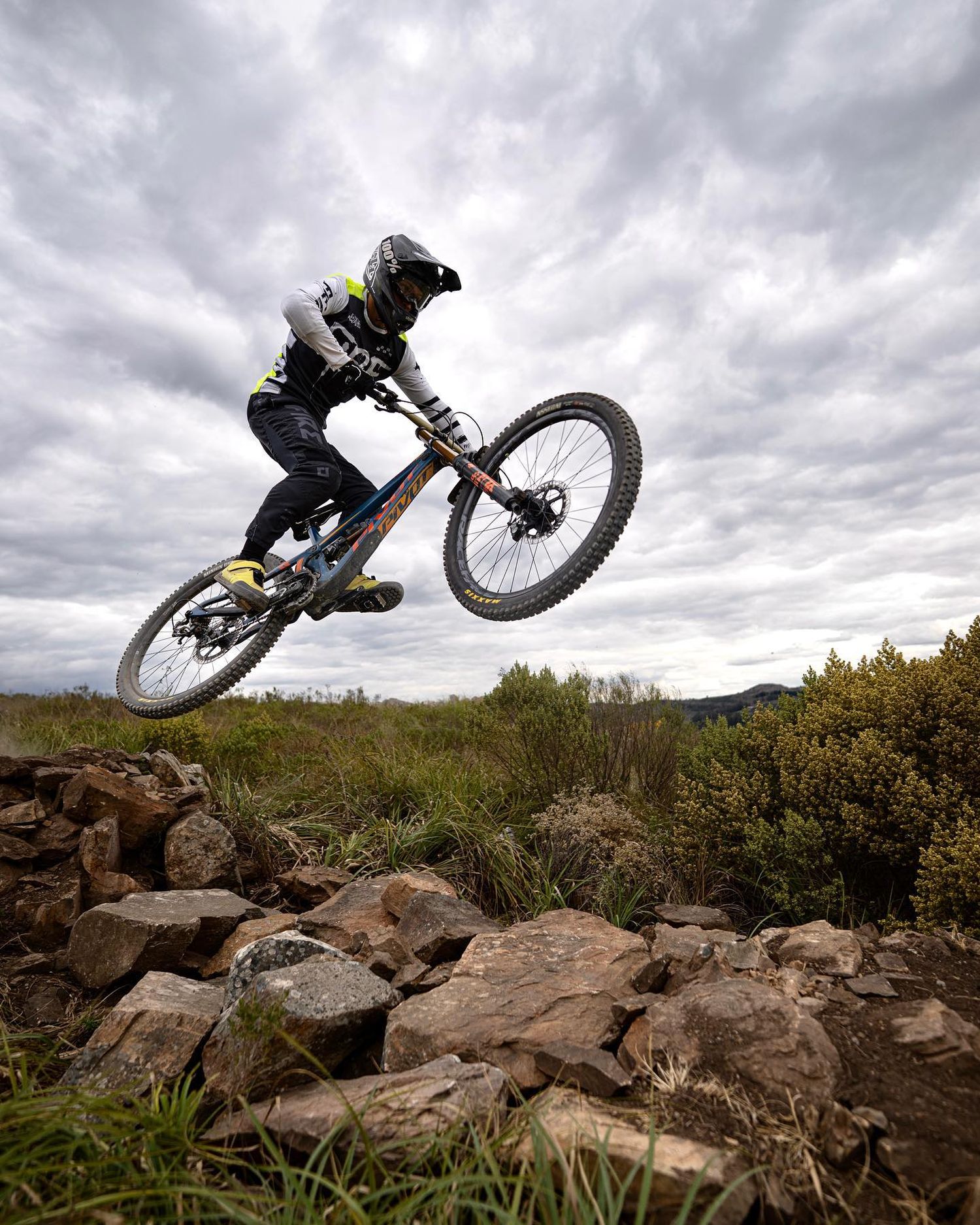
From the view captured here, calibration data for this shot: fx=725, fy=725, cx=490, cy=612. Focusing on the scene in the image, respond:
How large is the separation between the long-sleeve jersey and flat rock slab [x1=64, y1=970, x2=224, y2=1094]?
14.3ft

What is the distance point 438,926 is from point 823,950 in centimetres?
174

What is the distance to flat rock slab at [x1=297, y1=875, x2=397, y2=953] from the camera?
3826 mm

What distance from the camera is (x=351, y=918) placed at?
13.3 ft

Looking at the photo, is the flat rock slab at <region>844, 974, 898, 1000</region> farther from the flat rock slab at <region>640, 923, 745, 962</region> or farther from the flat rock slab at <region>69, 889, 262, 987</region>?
the flat rock slab at <region>69, 889, 262, 987</region>

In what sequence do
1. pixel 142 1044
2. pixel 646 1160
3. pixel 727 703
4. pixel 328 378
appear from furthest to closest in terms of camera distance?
pixel 727 703 < pixel 328 378 < pixel 142 1044 < pixel 646 1160

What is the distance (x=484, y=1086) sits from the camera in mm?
2160

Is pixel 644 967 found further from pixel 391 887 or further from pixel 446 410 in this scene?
pixel 446 410

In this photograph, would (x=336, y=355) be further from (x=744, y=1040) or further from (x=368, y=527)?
(x=744, y=1040)

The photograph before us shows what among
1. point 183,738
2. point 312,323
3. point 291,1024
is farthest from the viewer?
point 183,738

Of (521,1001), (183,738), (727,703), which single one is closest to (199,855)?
(521,1001)

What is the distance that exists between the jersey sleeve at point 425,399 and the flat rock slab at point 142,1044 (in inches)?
177

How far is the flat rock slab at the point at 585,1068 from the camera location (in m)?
2.18

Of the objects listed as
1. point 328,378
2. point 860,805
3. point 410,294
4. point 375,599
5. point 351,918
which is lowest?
point 351,918

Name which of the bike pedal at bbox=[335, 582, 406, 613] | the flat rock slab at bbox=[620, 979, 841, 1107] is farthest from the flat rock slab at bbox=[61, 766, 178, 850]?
the flat rock slab at bbox=[620, 979, 841, 1107]
